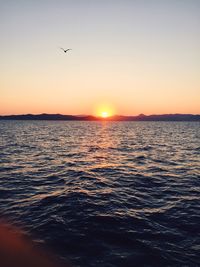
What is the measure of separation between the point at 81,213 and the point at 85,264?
502cm

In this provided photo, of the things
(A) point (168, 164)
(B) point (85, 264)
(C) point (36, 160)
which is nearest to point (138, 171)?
(A) point (168, 164)

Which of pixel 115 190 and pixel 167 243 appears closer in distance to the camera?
pixel 167 243

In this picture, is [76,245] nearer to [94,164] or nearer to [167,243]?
[167,243]

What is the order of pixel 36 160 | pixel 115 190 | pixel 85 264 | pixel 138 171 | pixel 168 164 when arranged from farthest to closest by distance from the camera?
pixel 36 160, pixel 168 164, pixel 138 171, pixel 115 190, pixel 85 264

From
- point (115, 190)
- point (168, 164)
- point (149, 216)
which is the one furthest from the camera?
point (168, 164)

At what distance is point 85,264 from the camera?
933 cm

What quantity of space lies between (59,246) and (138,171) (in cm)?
1575

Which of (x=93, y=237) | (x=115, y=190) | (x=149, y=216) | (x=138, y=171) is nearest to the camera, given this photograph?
(x=93, y=237)

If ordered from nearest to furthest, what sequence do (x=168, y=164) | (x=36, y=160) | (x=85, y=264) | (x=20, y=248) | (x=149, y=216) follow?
(x=85, y=264) → (x=20, y=248) → (x=149, y=216) → (x=168, y=164) → (x=36, y=160)

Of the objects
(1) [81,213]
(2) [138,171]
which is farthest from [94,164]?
(1) [81,213]

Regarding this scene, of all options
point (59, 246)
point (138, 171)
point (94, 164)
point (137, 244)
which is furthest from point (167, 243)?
point (94, 164)

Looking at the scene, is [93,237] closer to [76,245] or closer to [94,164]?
[76,245]

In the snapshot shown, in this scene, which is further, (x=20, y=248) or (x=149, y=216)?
(x=149, y=216)

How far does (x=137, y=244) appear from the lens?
1084cm
